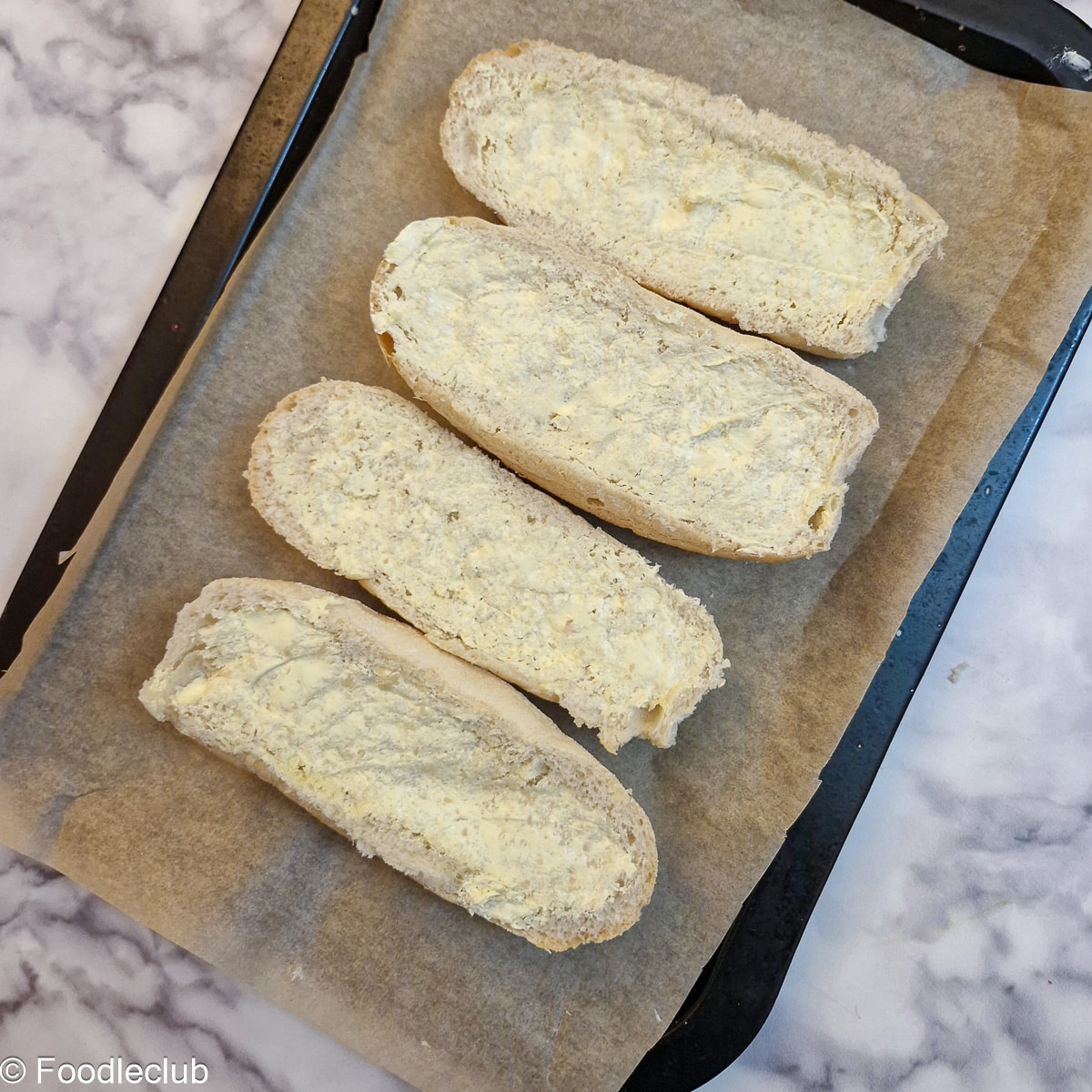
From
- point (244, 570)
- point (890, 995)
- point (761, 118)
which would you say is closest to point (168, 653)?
point (244, 570)

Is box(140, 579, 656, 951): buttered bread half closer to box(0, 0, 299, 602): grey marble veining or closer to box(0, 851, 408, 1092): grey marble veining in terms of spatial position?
box(0, 851, 408, 1092): grey marble veining

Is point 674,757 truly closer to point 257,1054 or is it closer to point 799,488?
point 799,488

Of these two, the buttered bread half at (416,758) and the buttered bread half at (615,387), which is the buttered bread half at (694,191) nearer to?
the buttered bread half at (615,387)

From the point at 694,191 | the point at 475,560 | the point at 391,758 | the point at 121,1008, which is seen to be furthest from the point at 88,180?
the point at 121,1008

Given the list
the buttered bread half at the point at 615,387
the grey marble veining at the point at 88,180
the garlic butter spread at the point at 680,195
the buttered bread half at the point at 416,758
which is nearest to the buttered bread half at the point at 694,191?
the garlic butter spread at the point at 680,195

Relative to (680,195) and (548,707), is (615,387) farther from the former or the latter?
(548,707)

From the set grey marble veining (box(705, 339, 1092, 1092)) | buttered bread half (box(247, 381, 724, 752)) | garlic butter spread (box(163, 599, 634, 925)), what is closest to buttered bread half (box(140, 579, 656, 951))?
garlic butter spread (box(163, 599, 634, 925))

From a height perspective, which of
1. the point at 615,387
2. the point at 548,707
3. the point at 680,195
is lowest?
the point at 548,707
